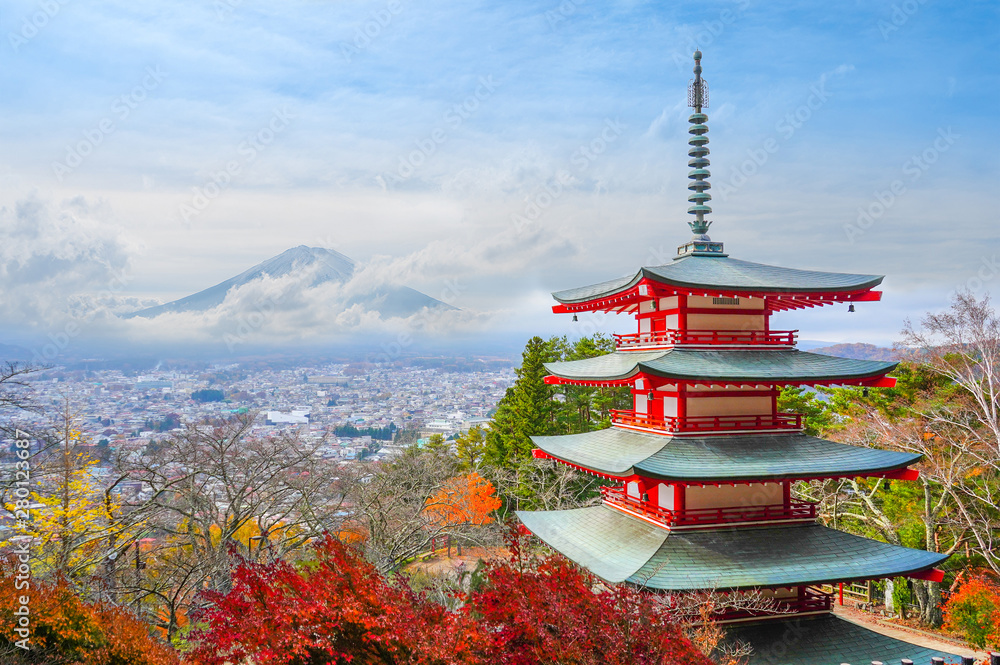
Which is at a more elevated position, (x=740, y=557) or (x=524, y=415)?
(x=524, y=415)

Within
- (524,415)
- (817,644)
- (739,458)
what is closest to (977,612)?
(817,644)

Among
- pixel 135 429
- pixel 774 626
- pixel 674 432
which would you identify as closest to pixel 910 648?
pixel 774 626

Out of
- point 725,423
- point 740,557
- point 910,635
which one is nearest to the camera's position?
point 740,557

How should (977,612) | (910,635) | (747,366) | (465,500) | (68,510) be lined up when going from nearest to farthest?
1. (747,366)
2. (977,612)
3. (68,510)
4. (910,635)
5. (465,500)

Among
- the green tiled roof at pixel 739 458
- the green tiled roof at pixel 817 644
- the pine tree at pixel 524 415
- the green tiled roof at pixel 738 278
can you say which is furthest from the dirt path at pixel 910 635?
the pine tree at pixel 524 415

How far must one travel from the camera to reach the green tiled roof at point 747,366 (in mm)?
12539

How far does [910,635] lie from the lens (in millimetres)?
19672

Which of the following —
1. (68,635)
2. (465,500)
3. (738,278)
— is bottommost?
(465,500)

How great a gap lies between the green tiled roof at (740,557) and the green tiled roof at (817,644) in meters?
1.11

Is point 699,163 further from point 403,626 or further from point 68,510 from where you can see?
point 68,510

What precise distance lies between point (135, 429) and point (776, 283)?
3635 centimetres

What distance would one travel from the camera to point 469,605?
10.6 meters

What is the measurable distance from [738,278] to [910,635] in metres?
15.2

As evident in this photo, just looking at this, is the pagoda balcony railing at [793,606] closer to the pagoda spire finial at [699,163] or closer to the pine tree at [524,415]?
the pagoda spire finial at [699,163]
